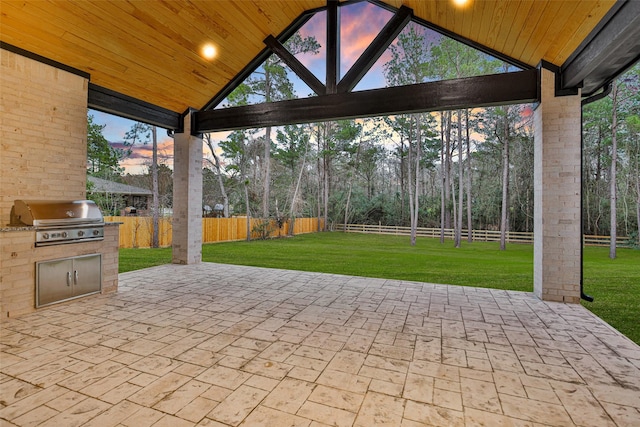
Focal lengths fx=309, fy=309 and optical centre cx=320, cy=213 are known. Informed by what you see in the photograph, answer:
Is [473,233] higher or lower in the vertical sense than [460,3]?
lower

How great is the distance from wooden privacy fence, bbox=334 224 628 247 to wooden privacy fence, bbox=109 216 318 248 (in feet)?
18.6

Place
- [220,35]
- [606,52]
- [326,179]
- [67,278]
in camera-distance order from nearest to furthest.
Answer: [606,52] → [67,278] → [220,35] → [326,179]

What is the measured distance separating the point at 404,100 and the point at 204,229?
9394 millimetres

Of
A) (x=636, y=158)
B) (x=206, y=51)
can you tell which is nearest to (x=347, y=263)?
(x=206, y=51)

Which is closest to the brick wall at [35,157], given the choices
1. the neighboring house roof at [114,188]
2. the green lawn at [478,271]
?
the green lawn at [478,271]

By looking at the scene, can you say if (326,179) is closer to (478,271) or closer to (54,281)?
(478,271)

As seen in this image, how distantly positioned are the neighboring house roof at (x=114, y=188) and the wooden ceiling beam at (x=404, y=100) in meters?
12.4

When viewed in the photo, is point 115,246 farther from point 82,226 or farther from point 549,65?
point 549,65

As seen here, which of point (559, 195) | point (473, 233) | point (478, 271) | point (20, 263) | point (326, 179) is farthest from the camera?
point (326, 179)

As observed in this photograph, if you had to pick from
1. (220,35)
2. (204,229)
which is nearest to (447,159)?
(204,229)

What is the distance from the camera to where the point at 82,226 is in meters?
3.94

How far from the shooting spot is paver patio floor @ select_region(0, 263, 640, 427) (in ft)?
5.87

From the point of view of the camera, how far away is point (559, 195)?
4.13m

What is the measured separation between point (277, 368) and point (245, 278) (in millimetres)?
3229
